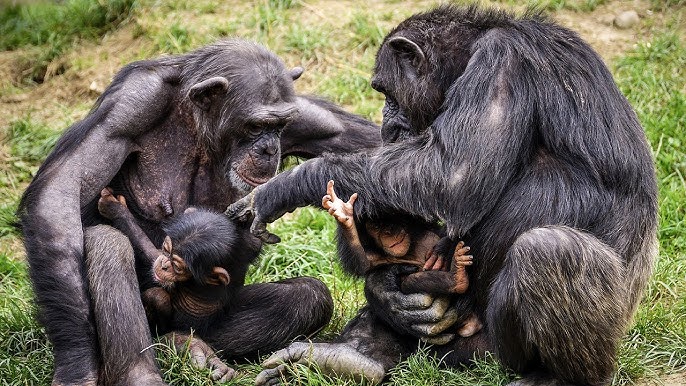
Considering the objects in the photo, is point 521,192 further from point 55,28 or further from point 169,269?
point 55,28

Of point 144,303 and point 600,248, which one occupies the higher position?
point 600,248

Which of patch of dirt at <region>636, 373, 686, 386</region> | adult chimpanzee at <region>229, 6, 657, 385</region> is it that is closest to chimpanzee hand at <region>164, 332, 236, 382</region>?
adult chimpanzee at <region>229, 6, 657, 385</region>

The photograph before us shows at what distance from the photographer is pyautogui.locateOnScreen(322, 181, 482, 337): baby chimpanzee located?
7.17 metres

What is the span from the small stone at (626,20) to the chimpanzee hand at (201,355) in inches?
273

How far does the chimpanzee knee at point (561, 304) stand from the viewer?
641 centimetres

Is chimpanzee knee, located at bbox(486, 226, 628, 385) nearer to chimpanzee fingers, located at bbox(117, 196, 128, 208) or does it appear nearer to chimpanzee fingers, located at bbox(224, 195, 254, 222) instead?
chimpanzee fingers, located at bbox(224, 195, 254, 222)

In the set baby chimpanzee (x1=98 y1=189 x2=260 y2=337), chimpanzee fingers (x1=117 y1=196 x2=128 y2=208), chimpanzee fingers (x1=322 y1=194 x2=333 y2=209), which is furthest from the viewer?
chimpanzee fingers (x1=117 y1=196 x2=128 y2=208)

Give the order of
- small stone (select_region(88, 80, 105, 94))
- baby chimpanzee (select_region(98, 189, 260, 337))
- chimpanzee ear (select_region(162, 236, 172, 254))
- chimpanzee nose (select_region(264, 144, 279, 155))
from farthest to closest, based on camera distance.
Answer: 1. small stone (select_region(88, 80, 105, 94))
2. chimpanzee nose (select_region(264, 144, 279, 155))
3. chimpanzee ear (select_region(162, 236, 172, 254))
4. baby chimpanzee (select_region(98, 189, 260, 337))

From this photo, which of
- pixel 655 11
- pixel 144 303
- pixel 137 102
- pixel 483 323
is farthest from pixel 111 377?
pixel 655 11

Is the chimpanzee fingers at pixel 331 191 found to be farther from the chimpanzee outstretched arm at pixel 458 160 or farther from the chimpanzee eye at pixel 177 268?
the chimpanzee eye at pixel 177 268

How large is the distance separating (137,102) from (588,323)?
3561mm

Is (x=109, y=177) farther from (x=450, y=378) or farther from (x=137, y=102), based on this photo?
(x=450, y=378)

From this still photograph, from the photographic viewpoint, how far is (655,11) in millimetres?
12602

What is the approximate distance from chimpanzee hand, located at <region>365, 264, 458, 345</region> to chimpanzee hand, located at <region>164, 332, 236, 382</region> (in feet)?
3.70
